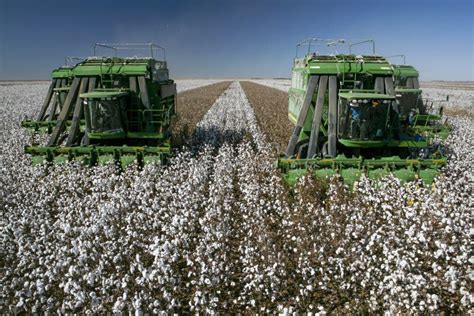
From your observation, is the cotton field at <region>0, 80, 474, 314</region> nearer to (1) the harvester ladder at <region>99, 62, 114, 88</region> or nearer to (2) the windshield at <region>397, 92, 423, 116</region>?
(1) the harvester ladder at <region>99, 62, 114, 88</region>

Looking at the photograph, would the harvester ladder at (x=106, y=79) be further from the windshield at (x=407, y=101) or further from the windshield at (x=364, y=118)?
the windshield at (x=407, y=101)

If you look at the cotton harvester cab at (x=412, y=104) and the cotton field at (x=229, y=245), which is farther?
the cotton harvester cab at (x=412, y=104)

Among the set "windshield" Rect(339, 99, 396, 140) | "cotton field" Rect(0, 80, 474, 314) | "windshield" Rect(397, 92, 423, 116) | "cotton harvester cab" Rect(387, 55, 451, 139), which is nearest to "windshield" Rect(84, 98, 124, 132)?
"cotton field" Rect(0, 80, 474, 314)

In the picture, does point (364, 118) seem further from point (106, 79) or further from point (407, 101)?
point (106, 79)

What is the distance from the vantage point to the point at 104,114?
46.0ft

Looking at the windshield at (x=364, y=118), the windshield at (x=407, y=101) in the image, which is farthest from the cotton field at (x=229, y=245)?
the windshield at (x=407, y=101)

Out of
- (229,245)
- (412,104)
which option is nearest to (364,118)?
(229,245)

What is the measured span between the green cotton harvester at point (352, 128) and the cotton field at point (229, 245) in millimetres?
798

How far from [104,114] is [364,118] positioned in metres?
9.15

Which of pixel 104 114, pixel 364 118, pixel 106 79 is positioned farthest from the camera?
pixel 106 79

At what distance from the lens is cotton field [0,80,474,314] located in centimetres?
598

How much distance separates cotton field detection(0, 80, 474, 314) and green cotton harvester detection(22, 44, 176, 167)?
1070 millimetres

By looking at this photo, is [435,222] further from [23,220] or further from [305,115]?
[23,220]

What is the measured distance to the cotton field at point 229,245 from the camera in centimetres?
598
